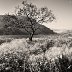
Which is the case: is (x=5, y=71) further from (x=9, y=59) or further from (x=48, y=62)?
(x=48, y=62)

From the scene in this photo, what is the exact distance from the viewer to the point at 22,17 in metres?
33.3

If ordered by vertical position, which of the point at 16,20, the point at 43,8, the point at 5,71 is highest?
the point at 43,8

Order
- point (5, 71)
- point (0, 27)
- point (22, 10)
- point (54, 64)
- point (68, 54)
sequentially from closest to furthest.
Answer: point (5, 71) < point (54, 64) < point (68, 54) < point (22, 10) < point (0, 27)

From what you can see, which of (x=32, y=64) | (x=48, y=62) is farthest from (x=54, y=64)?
(x=32, y=64)

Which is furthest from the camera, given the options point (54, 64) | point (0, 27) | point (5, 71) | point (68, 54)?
point (0, 27)

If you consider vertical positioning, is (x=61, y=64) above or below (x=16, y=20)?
below

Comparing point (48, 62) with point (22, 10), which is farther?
point (22, 10)

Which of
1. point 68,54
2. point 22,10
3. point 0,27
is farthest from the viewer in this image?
point 0,27

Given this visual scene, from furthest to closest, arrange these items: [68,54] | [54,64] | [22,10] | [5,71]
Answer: [22,10] < [68,54] < [54,64] < [5,71]

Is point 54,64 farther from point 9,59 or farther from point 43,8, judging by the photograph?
point 43,8

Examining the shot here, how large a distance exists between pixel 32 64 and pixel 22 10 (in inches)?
869

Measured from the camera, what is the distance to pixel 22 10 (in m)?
32.1

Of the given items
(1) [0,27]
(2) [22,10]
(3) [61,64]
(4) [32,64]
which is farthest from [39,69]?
(1) [0,27]

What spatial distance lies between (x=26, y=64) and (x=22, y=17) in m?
22.6
